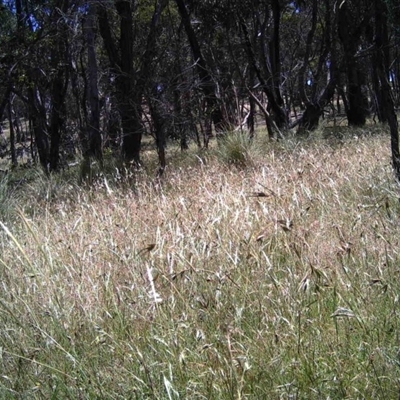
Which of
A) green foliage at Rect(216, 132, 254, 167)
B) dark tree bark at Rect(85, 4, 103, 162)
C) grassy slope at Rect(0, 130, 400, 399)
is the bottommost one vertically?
grassy slope at Rect(0, 130, 400, 399)

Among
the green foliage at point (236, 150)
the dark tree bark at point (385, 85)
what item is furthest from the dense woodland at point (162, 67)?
the green foliage at point (236, 150)

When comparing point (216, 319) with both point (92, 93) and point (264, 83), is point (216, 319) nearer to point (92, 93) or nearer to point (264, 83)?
→ point (92, 93)

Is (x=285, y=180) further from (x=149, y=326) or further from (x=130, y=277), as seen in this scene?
(x=149, y=326)

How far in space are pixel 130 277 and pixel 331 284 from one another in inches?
41.3

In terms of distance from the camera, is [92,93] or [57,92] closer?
[92,93]

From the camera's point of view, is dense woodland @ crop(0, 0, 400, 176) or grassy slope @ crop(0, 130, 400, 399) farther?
dense woodland @ crop(0, 0, 400, 176)

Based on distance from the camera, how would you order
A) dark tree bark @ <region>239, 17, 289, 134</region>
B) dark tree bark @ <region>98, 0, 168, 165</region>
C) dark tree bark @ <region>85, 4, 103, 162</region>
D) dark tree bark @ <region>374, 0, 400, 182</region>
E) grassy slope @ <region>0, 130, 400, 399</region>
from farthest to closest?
1. dark tree bark @ <region>239, 17, 289, 134</region>
2. dark tree bark @ <region>85, 4, 103, 162</region>
3. dark tree bark @ <region>98, 0, 168, 165</region>
4. dark tree bark @ <region>374, 0, 400, 182</region>
5. grassy slope @ <region>0, 130, 400, 399</region>

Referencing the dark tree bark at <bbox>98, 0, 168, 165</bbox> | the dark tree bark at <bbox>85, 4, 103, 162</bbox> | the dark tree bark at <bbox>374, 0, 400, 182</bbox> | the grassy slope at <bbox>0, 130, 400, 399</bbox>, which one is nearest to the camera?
the grassy slope at <bbox>0, 130, 400, 399</bbox>

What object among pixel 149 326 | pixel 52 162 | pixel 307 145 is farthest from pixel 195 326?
pixel 52 162

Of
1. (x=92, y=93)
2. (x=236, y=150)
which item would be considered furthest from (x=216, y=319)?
(x=92, y=93)

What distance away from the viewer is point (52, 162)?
12539 mm

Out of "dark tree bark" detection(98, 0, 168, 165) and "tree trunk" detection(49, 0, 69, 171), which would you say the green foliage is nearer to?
"dark tree bark" detection(98, 0, 168, 165)

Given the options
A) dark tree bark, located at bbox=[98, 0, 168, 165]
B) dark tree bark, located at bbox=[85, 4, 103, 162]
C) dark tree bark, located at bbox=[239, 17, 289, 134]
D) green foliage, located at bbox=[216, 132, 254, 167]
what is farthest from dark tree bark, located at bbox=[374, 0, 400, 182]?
dark tree bark, located at bbox=[239, 17, 289, 134]

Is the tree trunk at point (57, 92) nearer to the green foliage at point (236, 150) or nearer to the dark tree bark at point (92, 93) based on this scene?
the dark tree bark at point (92, 93)
